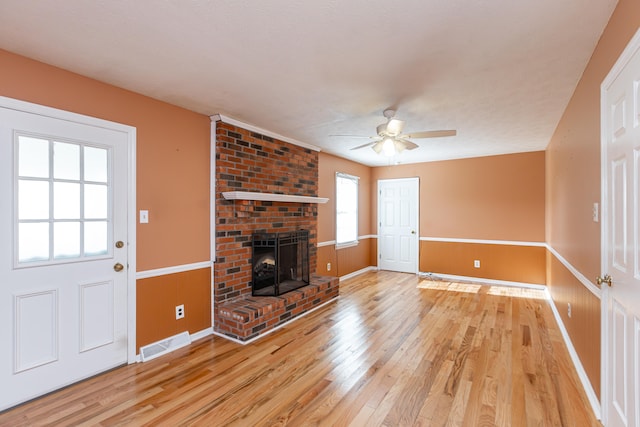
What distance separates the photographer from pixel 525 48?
1.92 m

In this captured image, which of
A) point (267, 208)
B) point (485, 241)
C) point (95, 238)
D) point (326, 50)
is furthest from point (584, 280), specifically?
point (95, 238)

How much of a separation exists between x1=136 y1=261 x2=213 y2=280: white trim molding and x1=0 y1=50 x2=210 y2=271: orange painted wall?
42mm

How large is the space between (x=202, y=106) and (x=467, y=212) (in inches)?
195

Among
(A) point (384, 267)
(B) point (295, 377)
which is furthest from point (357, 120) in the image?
(A) point (384, 267)

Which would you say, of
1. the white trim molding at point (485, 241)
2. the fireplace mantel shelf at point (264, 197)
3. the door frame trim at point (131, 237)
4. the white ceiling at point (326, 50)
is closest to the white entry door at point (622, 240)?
the white ceiling at point (326, 50)

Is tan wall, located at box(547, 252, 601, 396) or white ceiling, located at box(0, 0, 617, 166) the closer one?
white ceiling, located at box(0, 0, 617, 166)

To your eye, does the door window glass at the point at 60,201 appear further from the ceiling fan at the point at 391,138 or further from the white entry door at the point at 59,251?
the ceiling fan at the point at 391,138

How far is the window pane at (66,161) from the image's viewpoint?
7.32ft

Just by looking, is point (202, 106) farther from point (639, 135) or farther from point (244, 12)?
point (639, 135)

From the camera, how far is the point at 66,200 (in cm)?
228

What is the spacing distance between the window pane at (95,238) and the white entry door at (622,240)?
11.4 ft

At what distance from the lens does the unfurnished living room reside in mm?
1650

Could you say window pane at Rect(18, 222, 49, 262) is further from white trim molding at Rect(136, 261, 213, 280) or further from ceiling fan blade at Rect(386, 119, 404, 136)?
ceiling fan blade at Rect(386, 119, 404, 136)

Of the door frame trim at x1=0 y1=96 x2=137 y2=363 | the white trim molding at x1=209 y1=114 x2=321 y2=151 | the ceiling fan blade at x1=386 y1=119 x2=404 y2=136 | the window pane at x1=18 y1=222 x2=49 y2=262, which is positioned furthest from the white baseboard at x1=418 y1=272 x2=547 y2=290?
the window pane at x1=18 y1=222 x2=49 y2=262
